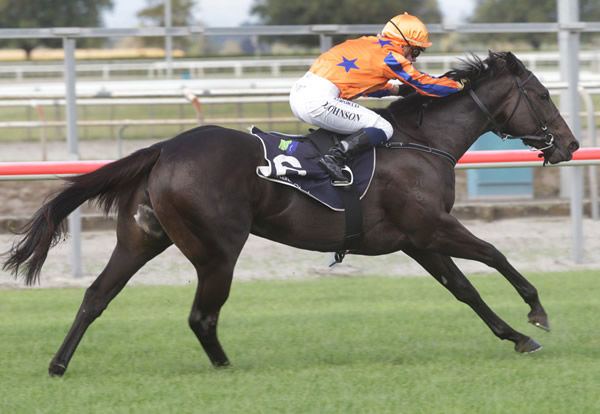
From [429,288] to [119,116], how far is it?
8.02 meters

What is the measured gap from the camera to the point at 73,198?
4.94 meters

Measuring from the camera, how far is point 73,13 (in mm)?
50688

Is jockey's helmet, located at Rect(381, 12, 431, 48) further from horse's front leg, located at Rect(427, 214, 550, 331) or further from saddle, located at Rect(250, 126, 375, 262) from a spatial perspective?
horse's front leg, located at Rect(427, 214, 550, 331)

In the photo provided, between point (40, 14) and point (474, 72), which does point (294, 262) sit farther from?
point (40, 14)

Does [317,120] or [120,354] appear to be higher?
[317,120]

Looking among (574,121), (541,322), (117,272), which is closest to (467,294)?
(541,322)

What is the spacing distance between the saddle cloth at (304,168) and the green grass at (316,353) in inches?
36.3

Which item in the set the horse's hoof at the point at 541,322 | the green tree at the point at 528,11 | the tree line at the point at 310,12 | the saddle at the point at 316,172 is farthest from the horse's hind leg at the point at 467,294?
the green tree at the point at 528,11

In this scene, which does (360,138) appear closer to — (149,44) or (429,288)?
(429,288)

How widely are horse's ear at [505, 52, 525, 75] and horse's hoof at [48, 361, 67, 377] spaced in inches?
119

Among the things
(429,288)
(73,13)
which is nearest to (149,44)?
(73,13)

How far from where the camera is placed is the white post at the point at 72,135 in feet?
24.9

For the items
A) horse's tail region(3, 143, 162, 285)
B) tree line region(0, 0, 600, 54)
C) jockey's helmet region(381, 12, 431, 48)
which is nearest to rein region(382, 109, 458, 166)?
jockey's helmet region(381, 12, 431, 48)

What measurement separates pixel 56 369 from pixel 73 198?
898 millimetres
